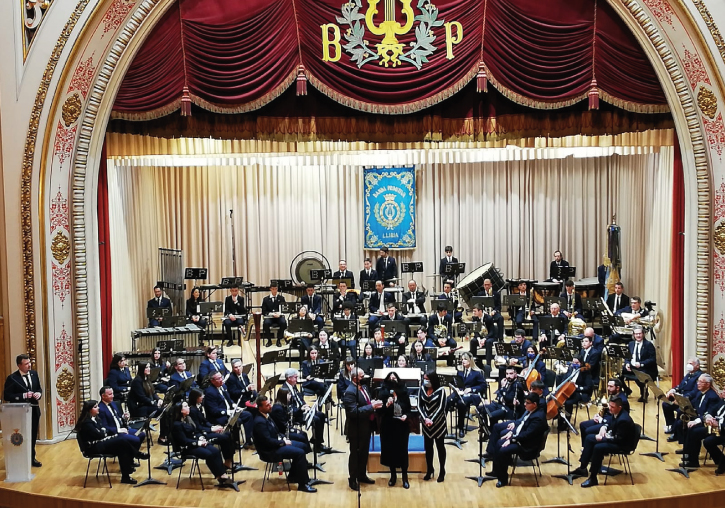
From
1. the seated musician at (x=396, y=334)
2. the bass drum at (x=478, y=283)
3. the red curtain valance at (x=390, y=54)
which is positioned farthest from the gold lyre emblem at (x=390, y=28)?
the bass drum at (x=478, y=283)

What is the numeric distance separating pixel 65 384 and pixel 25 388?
111 cm

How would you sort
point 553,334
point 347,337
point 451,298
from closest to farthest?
point 553,334 < point 347,337 < point 451,298

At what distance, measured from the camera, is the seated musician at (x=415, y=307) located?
15789 millimetres

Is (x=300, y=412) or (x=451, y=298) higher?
(x=451, y=298)

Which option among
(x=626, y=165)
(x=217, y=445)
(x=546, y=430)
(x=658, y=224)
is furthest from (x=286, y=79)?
(x=626, y=165)

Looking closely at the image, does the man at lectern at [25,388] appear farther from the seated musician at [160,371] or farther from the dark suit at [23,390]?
the seated musician at [160,371]

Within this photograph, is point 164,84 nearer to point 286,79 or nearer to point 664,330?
point 286,79

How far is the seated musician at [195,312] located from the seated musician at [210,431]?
15.7 feet

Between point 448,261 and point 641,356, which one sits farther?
point 448,261

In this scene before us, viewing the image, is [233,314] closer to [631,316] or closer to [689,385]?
[631,316]

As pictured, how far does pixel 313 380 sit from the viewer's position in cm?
1227

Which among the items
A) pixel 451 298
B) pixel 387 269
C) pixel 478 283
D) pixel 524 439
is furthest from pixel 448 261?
pixel 524 439

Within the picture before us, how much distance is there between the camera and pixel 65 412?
39.2ft

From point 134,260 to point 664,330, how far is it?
32.1ft
